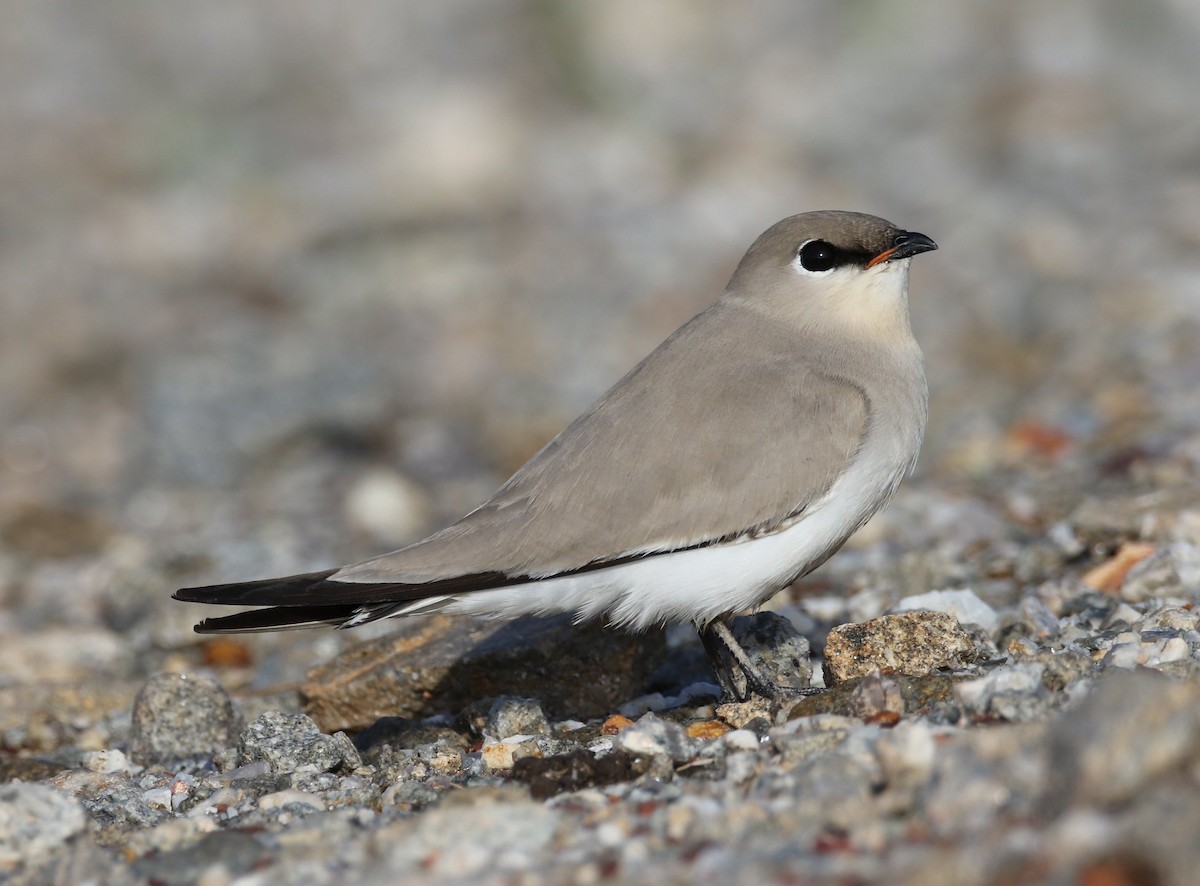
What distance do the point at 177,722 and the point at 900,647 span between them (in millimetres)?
2420

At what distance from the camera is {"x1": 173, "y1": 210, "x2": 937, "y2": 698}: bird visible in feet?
14.7

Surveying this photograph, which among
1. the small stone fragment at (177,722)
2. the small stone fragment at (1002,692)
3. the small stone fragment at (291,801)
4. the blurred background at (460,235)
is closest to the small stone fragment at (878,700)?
the small stone fragment at (1002,692)

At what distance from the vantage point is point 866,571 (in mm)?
6246

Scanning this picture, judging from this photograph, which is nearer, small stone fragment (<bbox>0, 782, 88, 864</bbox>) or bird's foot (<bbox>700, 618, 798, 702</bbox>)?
small stone fragment (<bbox>0, 782, 88, 864</bbox>)

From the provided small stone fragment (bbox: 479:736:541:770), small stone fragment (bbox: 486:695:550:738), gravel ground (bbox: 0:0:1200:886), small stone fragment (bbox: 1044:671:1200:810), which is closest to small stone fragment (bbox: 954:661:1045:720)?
gravel ground (bbox: 0:0:1200:886)

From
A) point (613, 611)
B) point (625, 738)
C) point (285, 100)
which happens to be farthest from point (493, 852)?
point (285, 100)

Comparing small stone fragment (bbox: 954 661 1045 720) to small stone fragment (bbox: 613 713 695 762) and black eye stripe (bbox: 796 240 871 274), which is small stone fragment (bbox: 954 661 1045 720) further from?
black eye stripe (bbox: 796 240 871 274)

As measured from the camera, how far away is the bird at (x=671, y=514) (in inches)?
177

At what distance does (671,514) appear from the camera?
15.0 feet

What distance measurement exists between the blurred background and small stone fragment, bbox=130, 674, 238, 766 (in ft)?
4.02

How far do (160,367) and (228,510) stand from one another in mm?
1866

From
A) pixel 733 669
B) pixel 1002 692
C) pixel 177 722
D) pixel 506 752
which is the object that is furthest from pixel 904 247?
pixel 177 722

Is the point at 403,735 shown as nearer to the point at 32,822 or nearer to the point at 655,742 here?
Answer: the point at 655,742

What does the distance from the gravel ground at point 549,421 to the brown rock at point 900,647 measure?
0.5 inches
